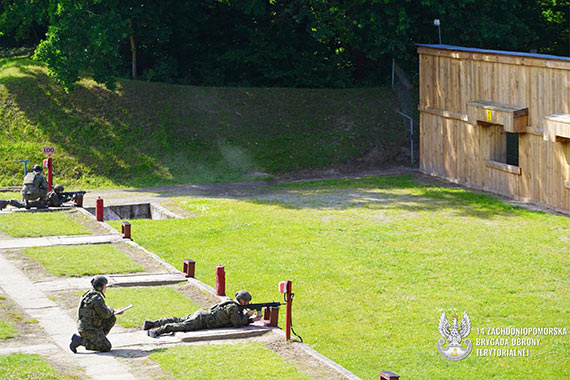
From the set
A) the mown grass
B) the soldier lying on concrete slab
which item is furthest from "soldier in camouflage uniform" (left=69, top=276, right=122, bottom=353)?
the mown grass

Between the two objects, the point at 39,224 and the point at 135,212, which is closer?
the point at 39,224

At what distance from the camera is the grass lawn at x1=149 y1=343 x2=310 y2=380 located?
14.9 m

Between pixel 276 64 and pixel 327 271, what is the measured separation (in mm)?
25468

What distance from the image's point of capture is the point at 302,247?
Result: 85.2ft

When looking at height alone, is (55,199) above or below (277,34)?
below

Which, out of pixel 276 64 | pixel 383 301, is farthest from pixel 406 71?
pixel 383 301

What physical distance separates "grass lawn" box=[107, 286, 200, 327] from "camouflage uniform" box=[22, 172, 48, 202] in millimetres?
10604

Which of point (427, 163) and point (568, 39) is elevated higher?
point (568, 39)

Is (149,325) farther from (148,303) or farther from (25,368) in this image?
(25,368)

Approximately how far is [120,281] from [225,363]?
21.5ft

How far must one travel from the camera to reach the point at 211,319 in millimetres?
17531

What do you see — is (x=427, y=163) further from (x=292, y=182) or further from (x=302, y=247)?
(x=302, y=247)

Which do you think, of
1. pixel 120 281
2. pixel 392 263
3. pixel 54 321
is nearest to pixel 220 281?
pixel 120 281

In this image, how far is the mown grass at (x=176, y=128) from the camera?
3912 centimetres
